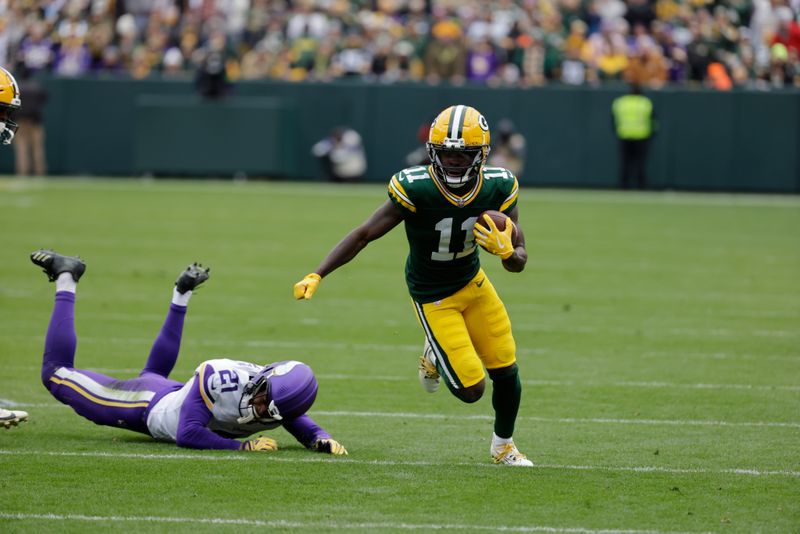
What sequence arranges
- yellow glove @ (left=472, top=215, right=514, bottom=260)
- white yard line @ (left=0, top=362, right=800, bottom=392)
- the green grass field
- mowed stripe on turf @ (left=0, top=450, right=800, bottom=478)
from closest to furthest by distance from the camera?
the green grass field < yellow glove @ (left=472, top=215, right=514, bottom=260) < mowed stripe on turf @ (left=0, top=450, right=800, bottom=478) < white yard line @ (left=0, top=362, right=800, bottom=392)

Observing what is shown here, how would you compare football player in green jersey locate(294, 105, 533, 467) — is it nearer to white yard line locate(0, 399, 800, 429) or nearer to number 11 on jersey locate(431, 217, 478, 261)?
number 11 on jersey locate(431, 217, 478, 261)

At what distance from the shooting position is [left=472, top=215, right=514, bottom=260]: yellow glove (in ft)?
19.3

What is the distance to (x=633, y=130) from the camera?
886 inches

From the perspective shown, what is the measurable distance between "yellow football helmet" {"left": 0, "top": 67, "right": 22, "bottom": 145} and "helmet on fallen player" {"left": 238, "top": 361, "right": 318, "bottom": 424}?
188 cm

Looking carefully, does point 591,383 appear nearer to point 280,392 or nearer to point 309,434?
point 309,434

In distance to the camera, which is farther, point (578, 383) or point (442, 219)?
point (578, 383)

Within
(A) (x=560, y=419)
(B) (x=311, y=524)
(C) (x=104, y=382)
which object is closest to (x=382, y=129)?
(A) (x=560, y=419)

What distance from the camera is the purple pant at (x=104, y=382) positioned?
21.9 feet

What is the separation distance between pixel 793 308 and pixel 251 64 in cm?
1543

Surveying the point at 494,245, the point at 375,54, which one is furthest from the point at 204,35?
the point at 494,245

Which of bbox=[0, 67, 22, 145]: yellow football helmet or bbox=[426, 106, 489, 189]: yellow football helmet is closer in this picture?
bbox=[426, 106, 489, 189]: yellow football helmet

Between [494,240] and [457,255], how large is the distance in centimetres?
55

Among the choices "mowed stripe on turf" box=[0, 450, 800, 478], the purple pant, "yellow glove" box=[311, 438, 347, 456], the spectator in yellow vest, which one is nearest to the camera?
"mowed stripe on turf" box=[0, 450, 800, 478]

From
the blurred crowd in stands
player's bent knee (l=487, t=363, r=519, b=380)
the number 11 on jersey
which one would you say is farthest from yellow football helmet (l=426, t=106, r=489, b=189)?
→ the blurred crowd in stands
